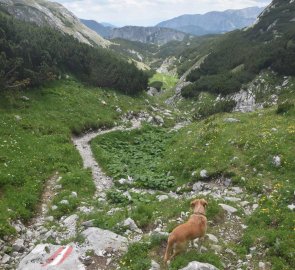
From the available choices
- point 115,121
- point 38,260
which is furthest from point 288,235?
point 115,121

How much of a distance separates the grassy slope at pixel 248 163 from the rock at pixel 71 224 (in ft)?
10.6

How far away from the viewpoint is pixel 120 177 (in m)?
25.4

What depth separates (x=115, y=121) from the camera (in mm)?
41688

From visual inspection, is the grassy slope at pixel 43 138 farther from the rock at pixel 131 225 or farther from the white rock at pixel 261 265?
the white rock at pixel 261 265

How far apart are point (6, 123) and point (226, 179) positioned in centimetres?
1836

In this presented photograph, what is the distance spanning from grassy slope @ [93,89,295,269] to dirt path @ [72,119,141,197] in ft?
2.29

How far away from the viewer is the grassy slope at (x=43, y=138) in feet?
66.4

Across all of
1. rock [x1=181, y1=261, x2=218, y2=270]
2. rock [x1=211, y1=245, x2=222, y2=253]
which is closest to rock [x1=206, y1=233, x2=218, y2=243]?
rock [x1=211, y1=245, x2=222, y2=253]

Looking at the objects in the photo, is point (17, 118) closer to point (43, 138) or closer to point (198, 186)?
point (43, 138)

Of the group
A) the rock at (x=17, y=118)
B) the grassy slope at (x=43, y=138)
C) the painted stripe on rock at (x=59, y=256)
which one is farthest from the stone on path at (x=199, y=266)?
the rock at (x=17, y=118)

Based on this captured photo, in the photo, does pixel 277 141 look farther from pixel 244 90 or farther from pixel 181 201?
pixel 244 90

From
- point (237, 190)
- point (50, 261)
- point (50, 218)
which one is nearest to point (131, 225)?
point (50, 261)

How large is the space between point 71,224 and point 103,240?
10.1 feet

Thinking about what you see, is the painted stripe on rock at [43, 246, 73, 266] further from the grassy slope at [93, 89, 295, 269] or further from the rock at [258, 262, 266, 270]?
the rock at [258, 262, 266, 270]
